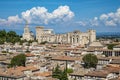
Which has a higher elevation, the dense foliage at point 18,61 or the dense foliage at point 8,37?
the dense foliage at point 8,37

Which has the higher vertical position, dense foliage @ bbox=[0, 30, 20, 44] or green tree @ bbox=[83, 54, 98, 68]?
dense foliage @ bbox=[0, 30, 20, 44]

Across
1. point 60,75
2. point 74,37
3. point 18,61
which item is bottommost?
point 60,75

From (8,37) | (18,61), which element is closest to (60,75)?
(18,61)

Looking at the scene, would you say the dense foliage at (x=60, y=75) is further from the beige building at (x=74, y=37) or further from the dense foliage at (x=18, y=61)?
the beige building at (x=74, y=37)

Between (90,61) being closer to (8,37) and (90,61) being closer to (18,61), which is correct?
(18,61)

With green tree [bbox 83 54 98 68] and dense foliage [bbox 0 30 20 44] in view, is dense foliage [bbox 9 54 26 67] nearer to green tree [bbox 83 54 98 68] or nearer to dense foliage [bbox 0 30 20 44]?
green tree [bbox 83 54 98 68]

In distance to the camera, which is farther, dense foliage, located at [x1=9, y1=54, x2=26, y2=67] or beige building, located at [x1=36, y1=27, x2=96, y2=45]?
beige building, located at [x1=36, y1=27, x2=96, y2=45]

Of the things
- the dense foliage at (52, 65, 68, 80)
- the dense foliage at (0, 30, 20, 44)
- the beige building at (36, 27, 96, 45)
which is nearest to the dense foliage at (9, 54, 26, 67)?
the dense foliage at (52, 65, 68, 80)

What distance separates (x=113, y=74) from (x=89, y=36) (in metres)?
69.5

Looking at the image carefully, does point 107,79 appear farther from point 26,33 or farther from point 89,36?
point 26,33

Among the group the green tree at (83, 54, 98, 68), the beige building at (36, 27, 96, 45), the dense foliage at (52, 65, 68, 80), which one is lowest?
the dense foliage at (52, 65, 68, 80)

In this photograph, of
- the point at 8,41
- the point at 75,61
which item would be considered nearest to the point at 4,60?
the point at 75,61

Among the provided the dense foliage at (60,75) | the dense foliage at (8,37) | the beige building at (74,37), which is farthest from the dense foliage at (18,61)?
the beige building at (74,37)

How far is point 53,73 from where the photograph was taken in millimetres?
39438
